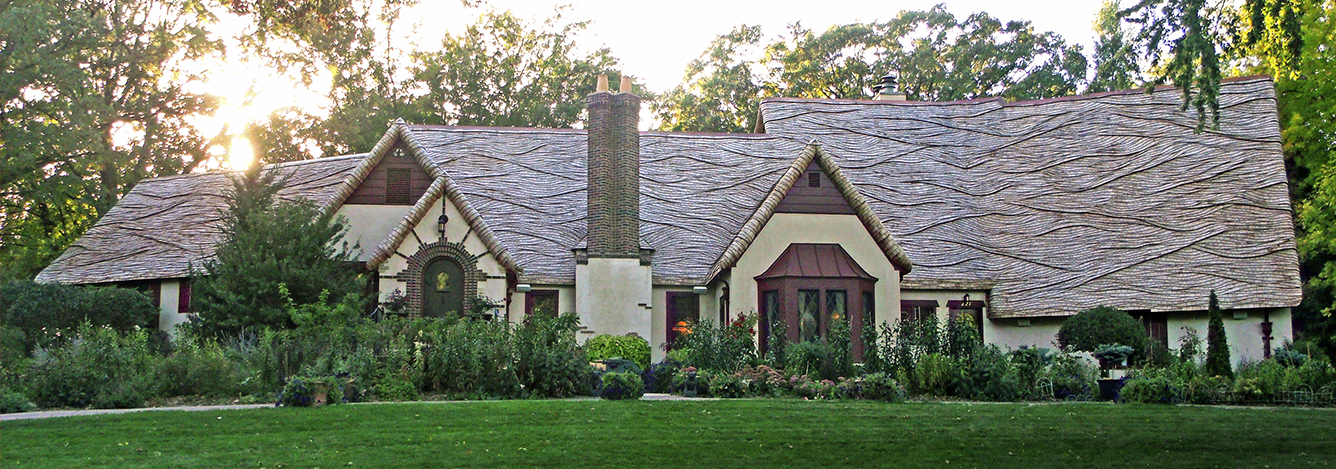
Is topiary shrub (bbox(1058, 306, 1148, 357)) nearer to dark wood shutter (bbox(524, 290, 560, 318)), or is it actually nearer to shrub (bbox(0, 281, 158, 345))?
dark wood shutter (bbox(524, 290, 560, 318))

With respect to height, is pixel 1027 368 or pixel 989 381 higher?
pixel 1027 368

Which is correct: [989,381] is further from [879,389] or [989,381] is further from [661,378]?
[661,378]

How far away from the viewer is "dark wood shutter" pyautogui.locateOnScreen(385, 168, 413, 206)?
92.4 ft

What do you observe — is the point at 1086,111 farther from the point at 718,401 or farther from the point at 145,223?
the point at 145,223

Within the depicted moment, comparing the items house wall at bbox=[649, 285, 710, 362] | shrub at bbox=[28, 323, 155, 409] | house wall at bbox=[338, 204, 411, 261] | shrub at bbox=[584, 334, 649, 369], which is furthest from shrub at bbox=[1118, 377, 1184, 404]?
house wall at bbox=[338, 204, 411, 261]

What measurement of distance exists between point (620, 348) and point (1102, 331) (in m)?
9.45

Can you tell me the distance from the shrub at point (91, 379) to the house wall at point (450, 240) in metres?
9.02

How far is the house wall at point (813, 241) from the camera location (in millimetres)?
25016

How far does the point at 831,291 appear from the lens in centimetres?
2423

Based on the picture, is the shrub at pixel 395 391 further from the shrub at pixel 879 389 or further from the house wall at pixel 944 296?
the house wall at pixel 944 296

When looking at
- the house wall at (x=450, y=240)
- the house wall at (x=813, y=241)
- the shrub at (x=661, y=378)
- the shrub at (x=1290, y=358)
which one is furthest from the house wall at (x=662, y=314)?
the shrub at (x=1290, y=358)

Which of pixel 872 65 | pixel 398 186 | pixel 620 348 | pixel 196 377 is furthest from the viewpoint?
pixel 872 65

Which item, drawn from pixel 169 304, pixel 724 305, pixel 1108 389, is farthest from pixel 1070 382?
pixel 169 304

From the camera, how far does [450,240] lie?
84.2 ft
